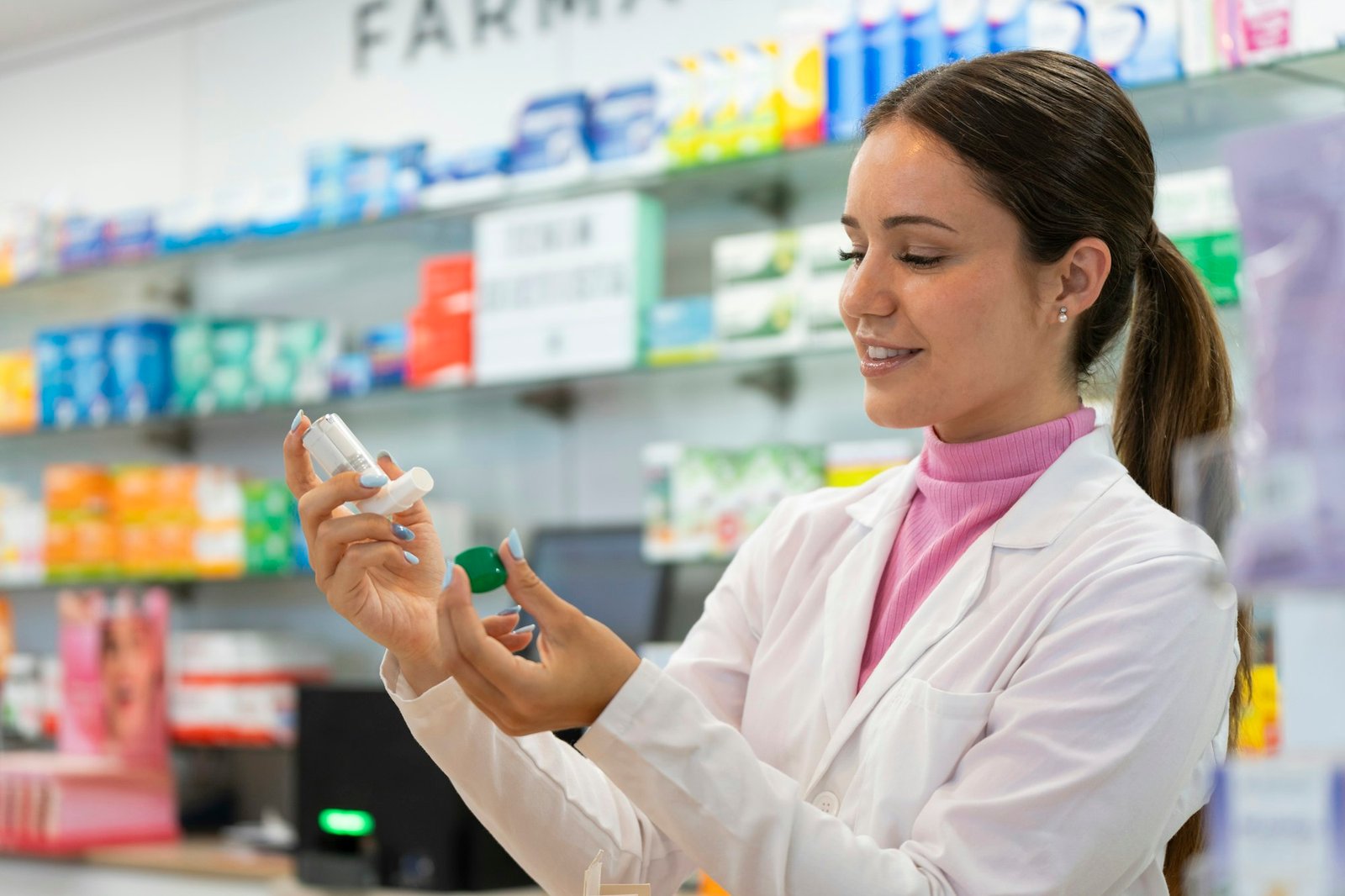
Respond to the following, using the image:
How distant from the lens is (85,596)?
4270 mm

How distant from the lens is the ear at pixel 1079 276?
142 centimetres

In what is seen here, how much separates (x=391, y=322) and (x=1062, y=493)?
9.98 ft

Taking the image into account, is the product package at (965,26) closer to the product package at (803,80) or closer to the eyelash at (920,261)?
the product package at (803,80)

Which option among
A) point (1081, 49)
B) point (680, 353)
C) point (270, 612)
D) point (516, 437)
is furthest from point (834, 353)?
point (270, 612)

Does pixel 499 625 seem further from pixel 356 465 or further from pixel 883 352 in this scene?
pixel 883 352

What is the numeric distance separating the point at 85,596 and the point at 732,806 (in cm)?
359

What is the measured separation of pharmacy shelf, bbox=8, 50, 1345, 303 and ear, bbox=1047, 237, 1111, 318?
3.34ft

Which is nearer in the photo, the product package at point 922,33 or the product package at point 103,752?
the product package at point 922,33

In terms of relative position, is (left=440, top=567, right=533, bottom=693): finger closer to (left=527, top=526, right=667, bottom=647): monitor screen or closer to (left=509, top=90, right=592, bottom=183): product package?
(left=527, top=526, right=667, bottom=647): monitor screen

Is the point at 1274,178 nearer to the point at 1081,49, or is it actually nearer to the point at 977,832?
the point at 977,832

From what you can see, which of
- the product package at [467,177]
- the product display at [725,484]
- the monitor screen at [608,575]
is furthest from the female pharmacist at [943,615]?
the product package at [467,177]

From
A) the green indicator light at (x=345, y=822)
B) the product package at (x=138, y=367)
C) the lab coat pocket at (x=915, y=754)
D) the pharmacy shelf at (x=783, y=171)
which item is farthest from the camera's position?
the product package at (x=138, y=367)

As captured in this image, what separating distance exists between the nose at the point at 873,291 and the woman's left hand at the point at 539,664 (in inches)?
18.0

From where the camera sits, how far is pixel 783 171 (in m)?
3.31
